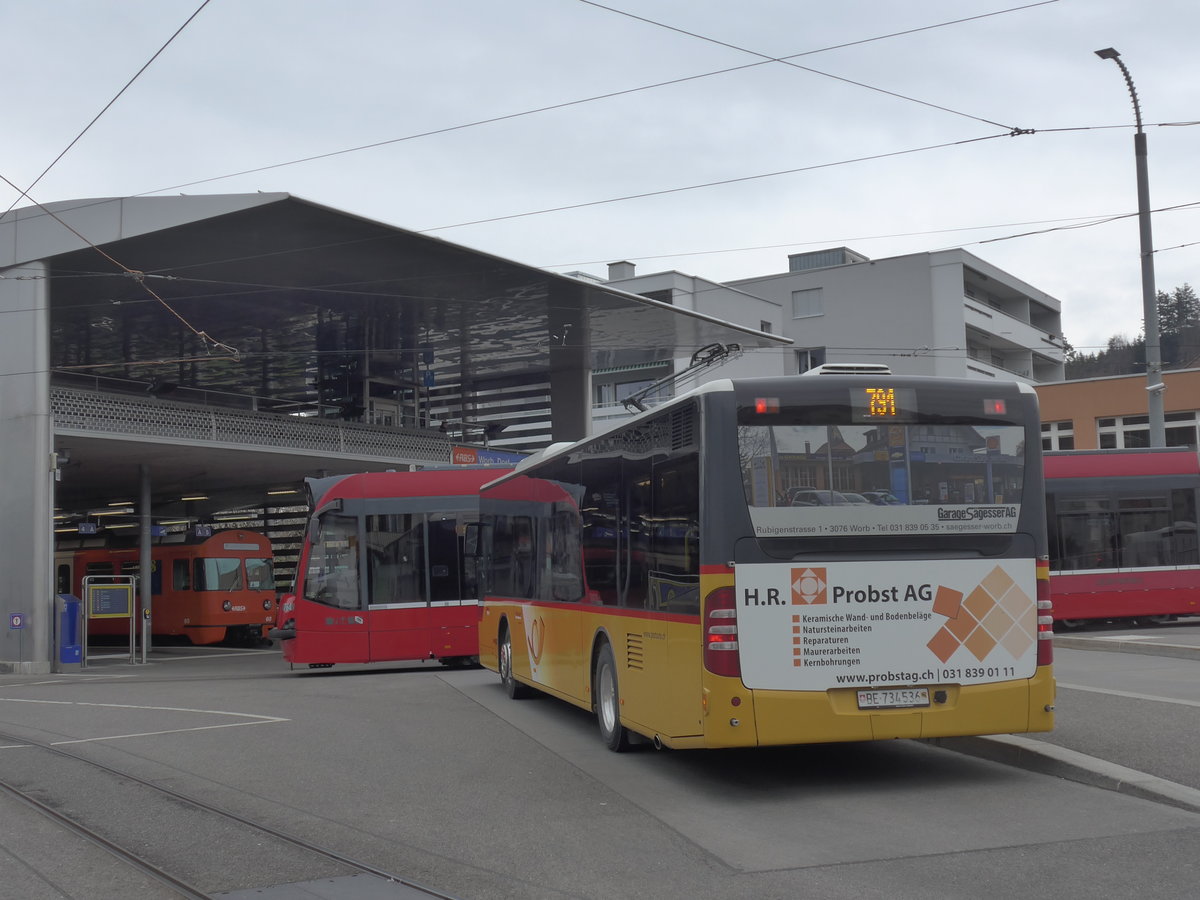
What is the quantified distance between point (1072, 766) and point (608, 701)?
3832 millimetres

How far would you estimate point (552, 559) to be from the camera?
42.2 ft

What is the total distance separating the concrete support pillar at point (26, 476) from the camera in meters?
25.2

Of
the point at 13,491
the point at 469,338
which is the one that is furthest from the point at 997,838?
the point at 469,338

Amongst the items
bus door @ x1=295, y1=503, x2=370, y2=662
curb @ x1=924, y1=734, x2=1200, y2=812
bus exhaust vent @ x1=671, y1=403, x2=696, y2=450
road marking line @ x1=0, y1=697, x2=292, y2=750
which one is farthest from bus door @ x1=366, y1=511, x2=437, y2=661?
bus exhaust vent @ x1=671, y1=403, x2=696, y2=450

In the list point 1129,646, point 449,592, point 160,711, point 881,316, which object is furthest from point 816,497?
point 881,316

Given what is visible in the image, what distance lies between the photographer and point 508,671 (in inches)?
616

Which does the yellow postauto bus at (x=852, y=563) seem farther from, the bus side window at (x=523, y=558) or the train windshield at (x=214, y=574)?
the train windshield at (x=214, y=574)

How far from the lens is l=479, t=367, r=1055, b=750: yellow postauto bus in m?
8.45

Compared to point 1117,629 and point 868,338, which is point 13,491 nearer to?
point 1117,629

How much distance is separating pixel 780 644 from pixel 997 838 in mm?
1899

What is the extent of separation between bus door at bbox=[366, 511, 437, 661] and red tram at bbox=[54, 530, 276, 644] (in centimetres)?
1611

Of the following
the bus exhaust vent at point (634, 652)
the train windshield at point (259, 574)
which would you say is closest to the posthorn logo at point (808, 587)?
the bus exhaust vent at point (634, 652)

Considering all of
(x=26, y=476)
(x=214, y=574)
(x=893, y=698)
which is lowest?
(x=893, y=698)

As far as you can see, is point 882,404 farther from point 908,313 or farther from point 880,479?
point 908,313
